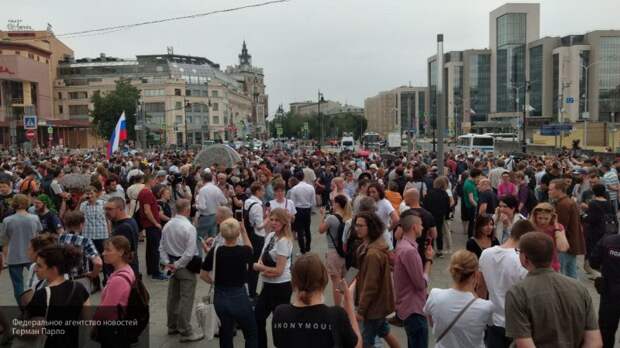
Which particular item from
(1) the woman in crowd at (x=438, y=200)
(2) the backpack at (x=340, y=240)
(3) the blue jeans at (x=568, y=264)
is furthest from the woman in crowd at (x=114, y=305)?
(1) the woman in crowd at (x=438, y=200)

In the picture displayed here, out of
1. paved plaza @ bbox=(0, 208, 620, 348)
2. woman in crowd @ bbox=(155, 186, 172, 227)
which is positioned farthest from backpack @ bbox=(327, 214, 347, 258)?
woman in crowd @ bbox=(155, 186, 172, 227)

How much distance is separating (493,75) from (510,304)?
134 metres

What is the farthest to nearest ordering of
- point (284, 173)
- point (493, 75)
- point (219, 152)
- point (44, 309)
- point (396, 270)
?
point (493, 75) < point (219, 152) < point (284, 173) < point (396, 270) < point (44, 309)

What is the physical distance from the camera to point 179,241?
22.1ft

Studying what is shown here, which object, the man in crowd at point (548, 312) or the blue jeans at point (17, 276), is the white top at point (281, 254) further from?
the blue jeans at point (17, 276)

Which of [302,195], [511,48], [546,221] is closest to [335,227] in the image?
[546,221]

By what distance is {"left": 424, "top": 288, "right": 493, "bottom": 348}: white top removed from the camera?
3924 millimetres

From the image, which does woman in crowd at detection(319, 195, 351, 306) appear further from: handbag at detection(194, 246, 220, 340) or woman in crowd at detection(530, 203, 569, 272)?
woman in crowd at detection(530, 203, 569, 272)

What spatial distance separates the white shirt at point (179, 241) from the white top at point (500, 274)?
11.3 feet

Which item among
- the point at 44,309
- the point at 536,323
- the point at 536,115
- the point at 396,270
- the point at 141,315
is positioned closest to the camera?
the point at 536,323

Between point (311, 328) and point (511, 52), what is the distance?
131099 mm

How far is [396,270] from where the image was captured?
521cm

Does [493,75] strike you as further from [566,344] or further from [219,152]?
[566,344]

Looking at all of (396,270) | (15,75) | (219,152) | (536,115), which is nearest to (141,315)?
(396,270)
